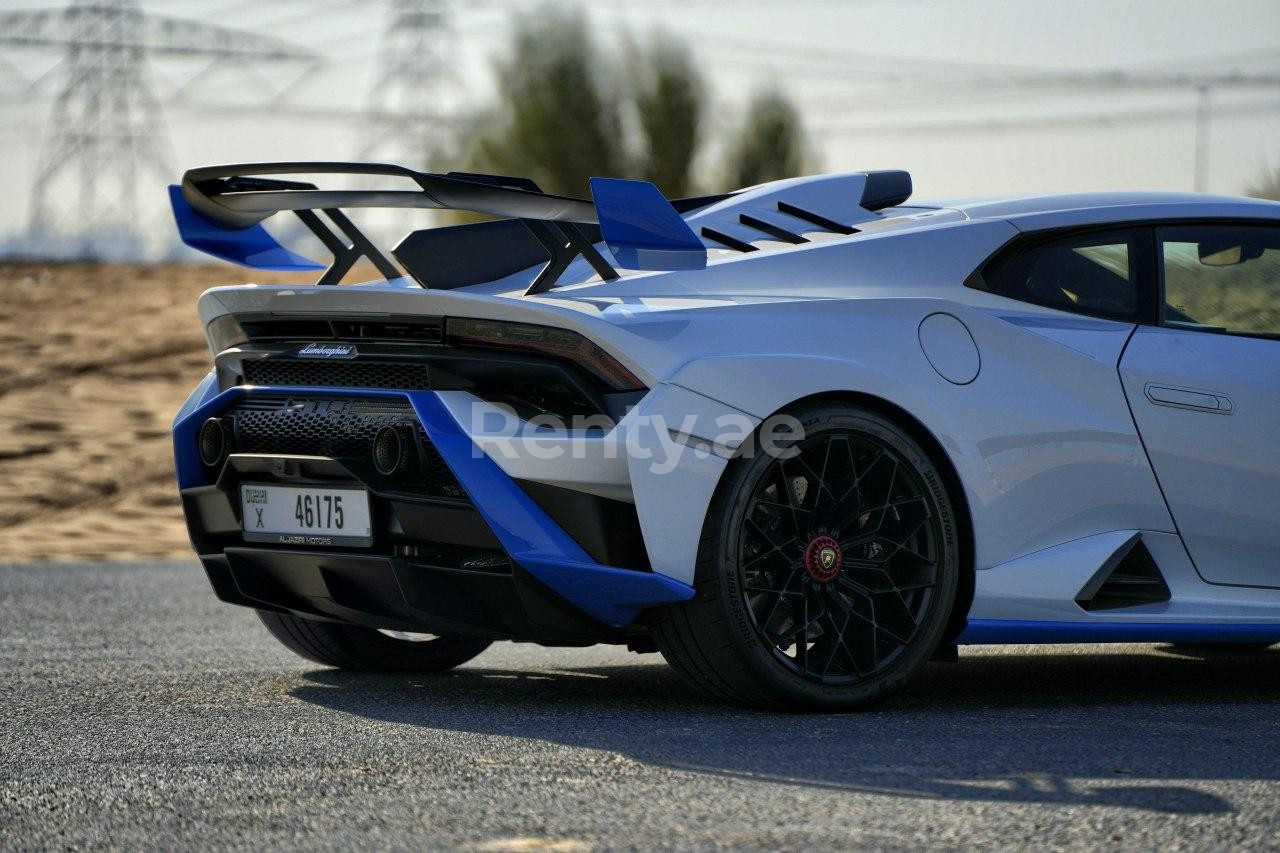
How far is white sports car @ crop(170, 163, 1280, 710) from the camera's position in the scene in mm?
4543

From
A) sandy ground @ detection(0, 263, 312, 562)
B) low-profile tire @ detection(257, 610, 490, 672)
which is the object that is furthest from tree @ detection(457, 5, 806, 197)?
low-profile tire @ detection(257, 610, 490, 672)

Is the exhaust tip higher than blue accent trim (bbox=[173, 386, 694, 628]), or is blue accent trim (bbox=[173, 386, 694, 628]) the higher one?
the exhaust tip

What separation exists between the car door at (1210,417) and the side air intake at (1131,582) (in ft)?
0.43

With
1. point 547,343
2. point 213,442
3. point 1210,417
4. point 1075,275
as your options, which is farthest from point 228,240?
point 1210,417

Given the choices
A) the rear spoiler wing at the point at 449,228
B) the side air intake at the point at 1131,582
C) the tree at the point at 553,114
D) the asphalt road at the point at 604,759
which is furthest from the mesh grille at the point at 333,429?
the tree at the point at 553,114

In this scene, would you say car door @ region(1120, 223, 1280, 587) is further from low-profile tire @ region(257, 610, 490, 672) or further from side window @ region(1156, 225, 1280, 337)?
low-profile tire @ region(257, 610, 490, 672)

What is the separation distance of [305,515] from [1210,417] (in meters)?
2.52

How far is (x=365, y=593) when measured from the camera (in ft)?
15.9

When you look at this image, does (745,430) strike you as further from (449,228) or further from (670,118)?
(670,118)

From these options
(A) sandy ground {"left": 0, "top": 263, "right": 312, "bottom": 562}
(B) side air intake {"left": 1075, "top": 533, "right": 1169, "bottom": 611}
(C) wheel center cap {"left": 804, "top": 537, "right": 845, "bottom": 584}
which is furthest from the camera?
(A) sandy ground {"left": 0, "top": 263, "right": 312, "bottom": 562}

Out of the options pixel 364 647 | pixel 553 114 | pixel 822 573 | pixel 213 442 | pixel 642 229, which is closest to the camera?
pixel 642 229

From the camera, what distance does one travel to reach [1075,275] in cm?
523

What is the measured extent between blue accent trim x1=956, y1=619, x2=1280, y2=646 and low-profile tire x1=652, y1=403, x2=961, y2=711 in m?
0.13

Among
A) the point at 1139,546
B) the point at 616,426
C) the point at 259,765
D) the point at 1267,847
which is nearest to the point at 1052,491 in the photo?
the point at 1139,546
